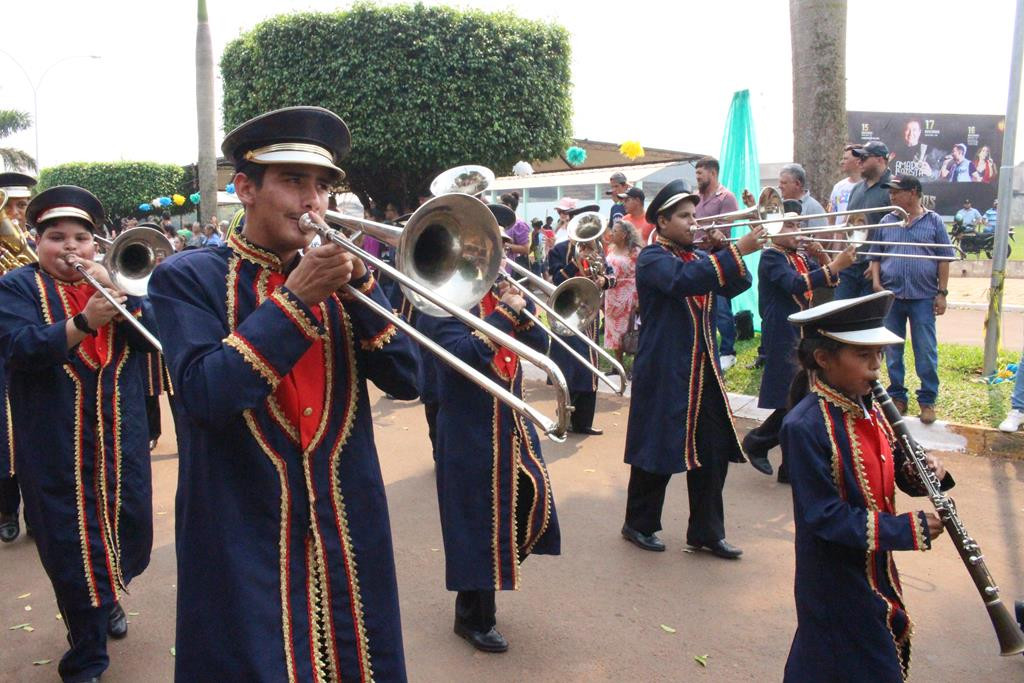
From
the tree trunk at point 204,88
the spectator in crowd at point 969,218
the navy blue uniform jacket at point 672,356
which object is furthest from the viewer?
the spectator in crowd at point 969,218

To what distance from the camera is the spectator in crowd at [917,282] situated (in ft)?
24.6

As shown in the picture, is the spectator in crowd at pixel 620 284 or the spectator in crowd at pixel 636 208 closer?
the spectator in crowd at pixel 620 284

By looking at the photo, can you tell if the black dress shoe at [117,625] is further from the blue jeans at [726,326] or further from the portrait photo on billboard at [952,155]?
the portrait photo on billboard at [952,155]

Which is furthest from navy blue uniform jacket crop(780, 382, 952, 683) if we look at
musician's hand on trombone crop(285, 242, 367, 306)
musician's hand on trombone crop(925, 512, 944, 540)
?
musician's hand on trombone crop(285, 242, 367, 306)

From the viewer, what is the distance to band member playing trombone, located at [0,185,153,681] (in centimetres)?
371

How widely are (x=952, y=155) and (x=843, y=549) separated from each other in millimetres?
44989

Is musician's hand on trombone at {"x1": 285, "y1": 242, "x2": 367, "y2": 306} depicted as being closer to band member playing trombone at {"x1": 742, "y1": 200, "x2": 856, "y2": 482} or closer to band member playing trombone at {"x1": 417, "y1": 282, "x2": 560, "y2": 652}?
band member playing trombone at {"x1": 417, "y1": 282, "x2": 560, "y2": 652}

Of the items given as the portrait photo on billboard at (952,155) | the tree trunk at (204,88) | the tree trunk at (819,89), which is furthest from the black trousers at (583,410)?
the portrait photo on billboard at (952,155)

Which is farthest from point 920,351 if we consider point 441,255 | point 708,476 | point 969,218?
point 969,218

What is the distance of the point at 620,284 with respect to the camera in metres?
9.93

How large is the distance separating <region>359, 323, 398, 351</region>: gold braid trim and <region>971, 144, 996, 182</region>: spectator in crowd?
45.9 m

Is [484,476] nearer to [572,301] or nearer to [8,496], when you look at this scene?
[572,301]

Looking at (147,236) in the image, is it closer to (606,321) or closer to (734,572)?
(734,572)

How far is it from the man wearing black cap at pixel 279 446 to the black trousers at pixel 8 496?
165 inches
